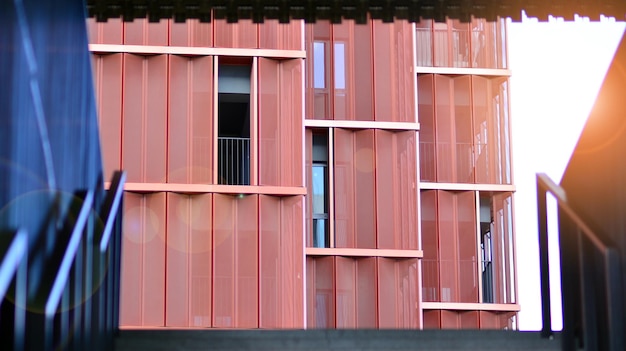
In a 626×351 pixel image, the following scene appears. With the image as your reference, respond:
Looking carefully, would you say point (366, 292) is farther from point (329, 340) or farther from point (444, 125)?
point (329, 340)

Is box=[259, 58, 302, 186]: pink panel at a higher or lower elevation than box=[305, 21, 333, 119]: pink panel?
lower

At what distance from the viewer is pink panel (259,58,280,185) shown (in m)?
28.9

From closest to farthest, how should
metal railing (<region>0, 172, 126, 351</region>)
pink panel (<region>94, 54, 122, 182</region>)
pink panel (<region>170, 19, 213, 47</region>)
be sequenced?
metal railing (<region>0, 172, 126, 351</region>), pink panel (<region>94, 54, 122, 182</region>), pink panel (<region>170, 19, 213, 47</region>)

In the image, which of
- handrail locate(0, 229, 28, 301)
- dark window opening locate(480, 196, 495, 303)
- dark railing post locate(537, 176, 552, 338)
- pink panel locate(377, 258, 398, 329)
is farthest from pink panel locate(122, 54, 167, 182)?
handrail locate(0, 229, 28, 301)

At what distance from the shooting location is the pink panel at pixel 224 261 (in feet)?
91.6

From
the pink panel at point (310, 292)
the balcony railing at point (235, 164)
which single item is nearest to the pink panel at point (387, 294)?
the pink panel at point (310, 292)

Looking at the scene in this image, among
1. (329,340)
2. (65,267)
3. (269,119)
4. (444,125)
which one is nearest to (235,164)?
(269,119)

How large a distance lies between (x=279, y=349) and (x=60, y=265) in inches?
61.9

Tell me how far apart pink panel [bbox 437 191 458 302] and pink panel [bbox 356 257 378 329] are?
2437mm

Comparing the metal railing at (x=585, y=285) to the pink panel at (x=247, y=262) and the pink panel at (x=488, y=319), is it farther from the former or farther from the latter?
the pink panel at (x=488, y=319)

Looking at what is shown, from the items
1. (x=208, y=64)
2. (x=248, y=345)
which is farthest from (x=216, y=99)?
(x=248, y=345)

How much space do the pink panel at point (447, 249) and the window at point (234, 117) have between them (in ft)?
17.2

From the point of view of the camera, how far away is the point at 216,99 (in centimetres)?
2903

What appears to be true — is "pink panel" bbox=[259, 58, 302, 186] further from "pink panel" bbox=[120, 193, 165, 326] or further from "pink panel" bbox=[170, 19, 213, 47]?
"pink panel" bbox=[120, 193, 165, 326]
